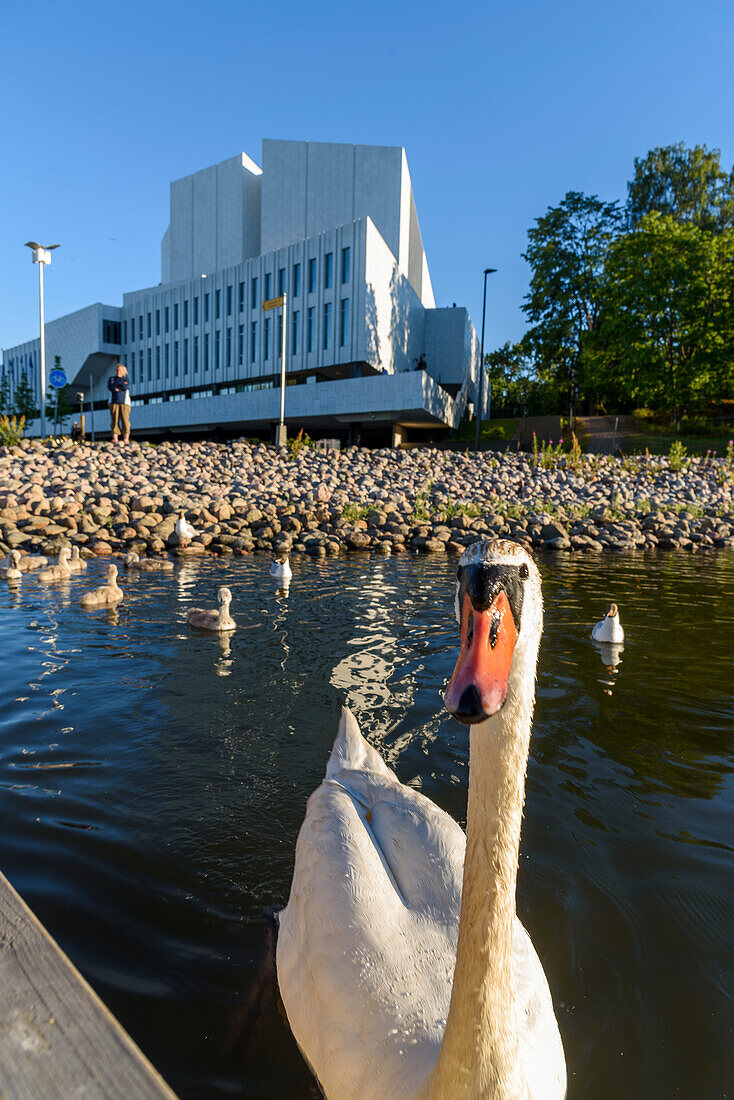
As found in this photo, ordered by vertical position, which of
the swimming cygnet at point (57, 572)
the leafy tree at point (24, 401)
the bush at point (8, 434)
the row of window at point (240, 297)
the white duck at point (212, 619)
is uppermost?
the row of window at point (240, 297)

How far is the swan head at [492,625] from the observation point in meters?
1.24

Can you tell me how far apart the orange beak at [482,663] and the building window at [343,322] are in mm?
41887

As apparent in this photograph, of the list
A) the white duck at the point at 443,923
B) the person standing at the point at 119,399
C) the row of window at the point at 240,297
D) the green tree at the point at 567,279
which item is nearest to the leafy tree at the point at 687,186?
the green tree at the point at 567,279

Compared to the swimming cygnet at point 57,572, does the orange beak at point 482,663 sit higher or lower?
higher

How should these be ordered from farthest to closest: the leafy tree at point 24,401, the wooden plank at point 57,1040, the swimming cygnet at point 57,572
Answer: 1. the leafy tree at point 24,401
2. the swimming cygnet at point 57,572
3. the wooden plank at point 57,1040

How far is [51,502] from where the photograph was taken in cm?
1459

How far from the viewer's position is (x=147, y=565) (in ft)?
37.0

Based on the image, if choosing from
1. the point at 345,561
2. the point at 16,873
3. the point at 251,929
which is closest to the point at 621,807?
the point at 251,929

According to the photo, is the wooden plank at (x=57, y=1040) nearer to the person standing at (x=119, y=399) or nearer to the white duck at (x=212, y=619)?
the white duck at (x=212, y=619)

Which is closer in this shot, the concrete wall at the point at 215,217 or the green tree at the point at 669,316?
the green tree at the point at 669,316

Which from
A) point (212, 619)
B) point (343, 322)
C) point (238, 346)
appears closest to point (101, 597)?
point (212, 619)

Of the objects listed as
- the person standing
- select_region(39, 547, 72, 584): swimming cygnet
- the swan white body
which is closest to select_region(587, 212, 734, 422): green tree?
the person standing

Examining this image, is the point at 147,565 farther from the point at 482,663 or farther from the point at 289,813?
the point at 482,663

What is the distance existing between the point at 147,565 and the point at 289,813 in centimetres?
852
